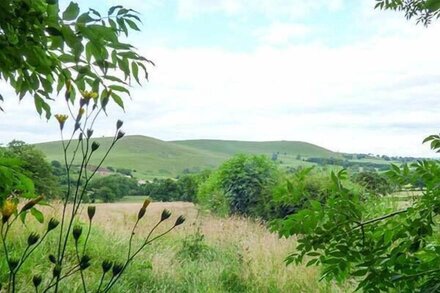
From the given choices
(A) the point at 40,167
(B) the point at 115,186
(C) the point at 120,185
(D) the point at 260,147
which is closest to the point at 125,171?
(C) the point at 120,185

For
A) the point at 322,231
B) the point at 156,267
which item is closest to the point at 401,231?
the point at 322,231

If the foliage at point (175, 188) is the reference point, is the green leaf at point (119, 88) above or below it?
above

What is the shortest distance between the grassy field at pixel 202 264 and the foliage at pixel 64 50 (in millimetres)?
2351

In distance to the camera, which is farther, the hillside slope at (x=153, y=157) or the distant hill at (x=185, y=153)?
the distant hill at (x=185, y=153)

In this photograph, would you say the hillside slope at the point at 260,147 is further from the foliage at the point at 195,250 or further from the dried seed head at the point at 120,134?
the dried seed head at the point at 120,134

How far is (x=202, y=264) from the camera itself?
470 cm

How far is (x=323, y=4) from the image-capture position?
8.95 feet

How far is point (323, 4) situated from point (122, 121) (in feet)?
6.59

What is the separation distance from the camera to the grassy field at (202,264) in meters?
3.79

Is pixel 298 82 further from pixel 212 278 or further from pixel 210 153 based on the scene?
pixel 210 153

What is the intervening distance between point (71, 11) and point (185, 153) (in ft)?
26.7

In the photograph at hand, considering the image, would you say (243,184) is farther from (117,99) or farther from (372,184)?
(117,99)

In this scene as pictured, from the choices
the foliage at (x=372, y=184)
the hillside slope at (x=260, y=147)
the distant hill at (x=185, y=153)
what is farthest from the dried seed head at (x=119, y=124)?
the hillside slope at (x=260, y=147)

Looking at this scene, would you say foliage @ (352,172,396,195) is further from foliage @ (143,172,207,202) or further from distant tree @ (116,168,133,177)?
distant tree @ (116,168,133,177)
